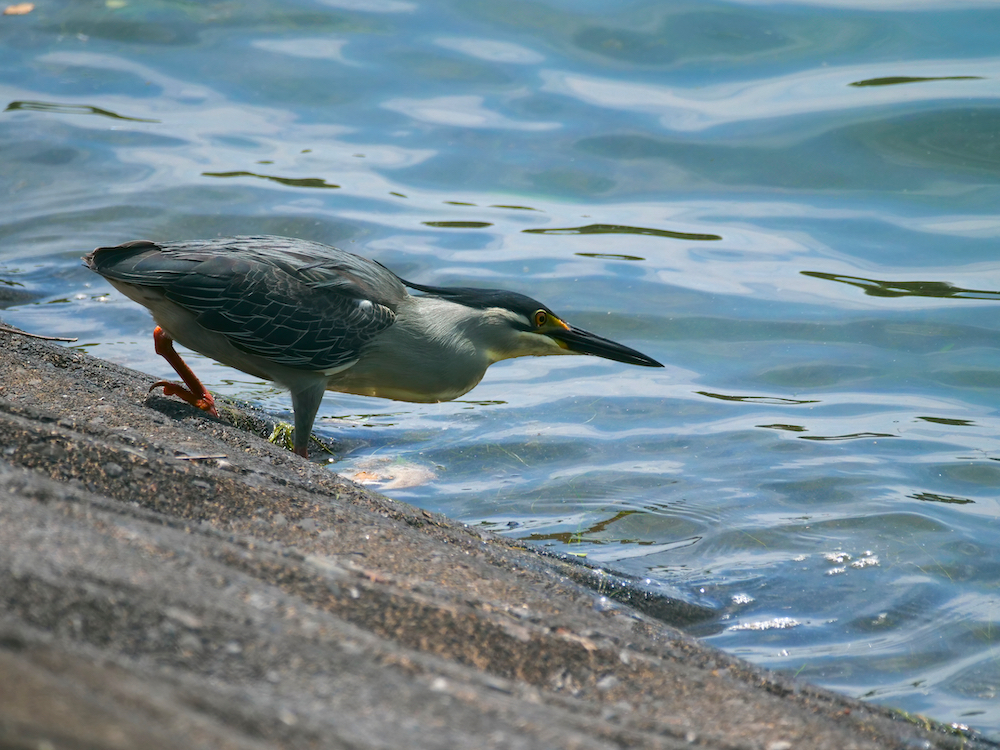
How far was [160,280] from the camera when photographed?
14.1ft

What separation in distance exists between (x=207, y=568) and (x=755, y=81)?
889 centimetres

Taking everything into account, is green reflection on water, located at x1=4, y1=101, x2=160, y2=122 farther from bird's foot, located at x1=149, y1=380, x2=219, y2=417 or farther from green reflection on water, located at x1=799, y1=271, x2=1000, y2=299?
green reflection on water, located at x1=799, y1=271, x2=1000, y2=299

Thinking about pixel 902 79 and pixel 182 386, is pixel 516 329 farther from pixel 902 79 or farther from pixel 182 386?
pixel 902 79

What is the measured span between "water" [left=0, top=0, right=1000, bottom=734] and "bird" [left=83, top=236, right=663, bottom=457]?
0.62 m

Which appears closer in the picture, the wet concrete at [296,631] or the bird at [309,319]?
the wet concrete at [296,631]

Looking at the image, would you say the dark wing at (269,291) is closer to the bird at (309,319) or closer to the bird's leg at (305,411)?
the bird at (309,319)

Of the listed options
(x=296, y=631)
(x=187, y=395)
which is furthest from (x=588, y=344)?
(x=296, y=631)

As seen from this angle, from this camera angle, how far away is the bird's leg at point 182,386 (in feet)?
14.8

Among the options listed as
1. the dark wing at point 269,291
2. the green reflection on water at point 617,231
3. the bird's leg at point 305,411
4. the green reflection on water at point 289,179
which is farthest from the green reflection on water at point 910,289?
the green reflection on water at point 289,179

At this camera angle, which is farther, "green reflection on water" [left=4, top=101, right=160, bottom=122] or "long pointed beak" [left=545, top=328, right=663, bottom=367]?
"green reflection on water" [left=4, top=101, right=160, bottom=122]

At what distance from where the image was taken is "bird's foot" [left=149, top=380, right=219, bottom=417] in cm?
448

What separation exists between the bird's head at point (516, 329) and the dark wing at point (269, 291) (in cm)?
46

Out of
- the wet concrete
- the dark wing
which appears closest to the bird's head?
the dark wing

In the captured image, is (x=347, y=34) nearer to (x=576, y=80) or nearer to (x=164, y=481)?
(x=576, y=80)
